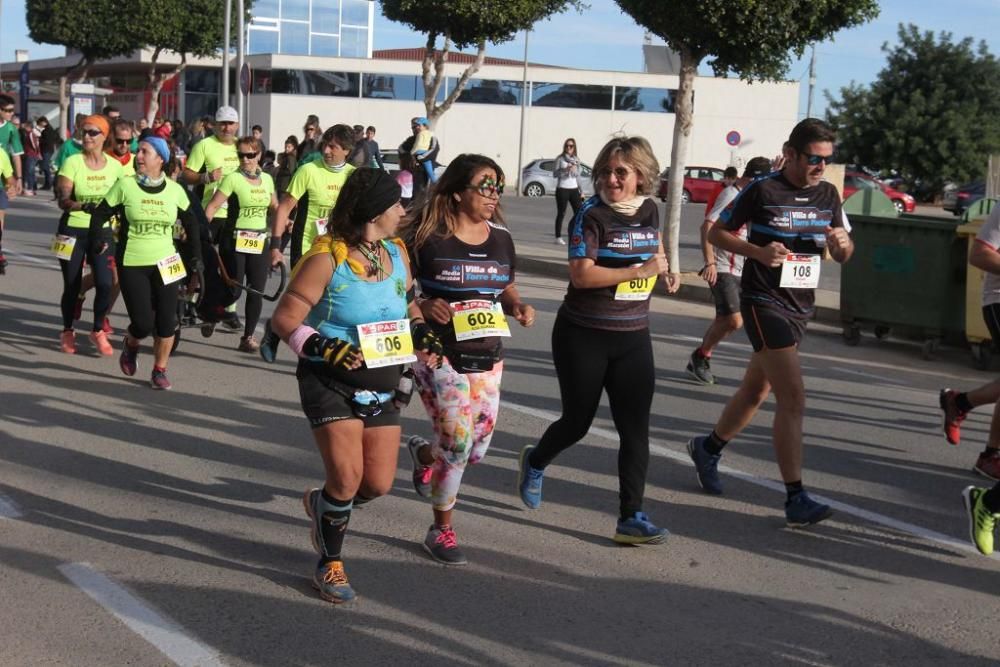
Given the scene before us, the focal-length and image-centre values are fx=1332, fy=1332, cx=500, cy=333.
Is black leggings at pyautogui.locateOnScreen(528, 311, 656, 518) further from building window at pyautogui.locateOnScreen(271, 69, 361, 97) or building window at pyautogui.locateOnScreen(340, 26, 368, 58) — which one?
building window at pyautogui.locateOnScreen(340, 26, 368, 58)

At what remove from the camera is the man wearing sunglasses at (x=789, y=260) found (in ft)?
20.2

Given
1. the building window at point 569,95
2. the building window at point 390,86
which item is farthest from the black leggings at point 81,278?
the building window at point 569,95

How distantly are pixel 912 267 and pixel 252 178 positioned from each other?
620 centimetres

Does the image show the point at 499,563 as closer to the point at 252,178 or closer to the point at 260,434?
the point at 260,434

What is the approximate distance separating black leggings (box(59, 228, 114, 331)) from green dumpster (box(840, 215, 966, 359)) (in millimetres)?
6825

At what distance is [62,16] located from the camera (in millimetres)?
48500

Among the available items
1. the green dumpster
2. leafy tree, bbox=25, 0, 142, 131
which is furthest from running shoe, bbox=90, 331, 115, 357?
leafy tree, bbox=25, 0, 142, 131

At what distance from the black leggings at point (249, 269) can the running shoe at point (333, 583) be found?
5699mm

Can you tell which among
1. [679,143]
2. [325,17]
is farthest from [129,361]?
[325,17]

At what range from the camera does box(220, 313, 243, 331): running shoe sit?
1123cm

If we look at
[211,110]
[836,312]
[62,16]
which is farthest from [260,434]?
[211,110]

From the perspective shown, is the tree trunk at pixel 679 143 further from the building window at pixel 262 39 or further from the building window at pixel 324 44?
the building window at pixel 324 44

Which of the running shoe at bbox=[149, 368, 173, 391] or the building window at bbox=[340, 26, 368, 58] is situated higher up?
the building window at bbox=[340, 26, 368, 58]

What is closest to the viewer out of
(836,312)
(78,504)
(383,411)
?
(383,411)
